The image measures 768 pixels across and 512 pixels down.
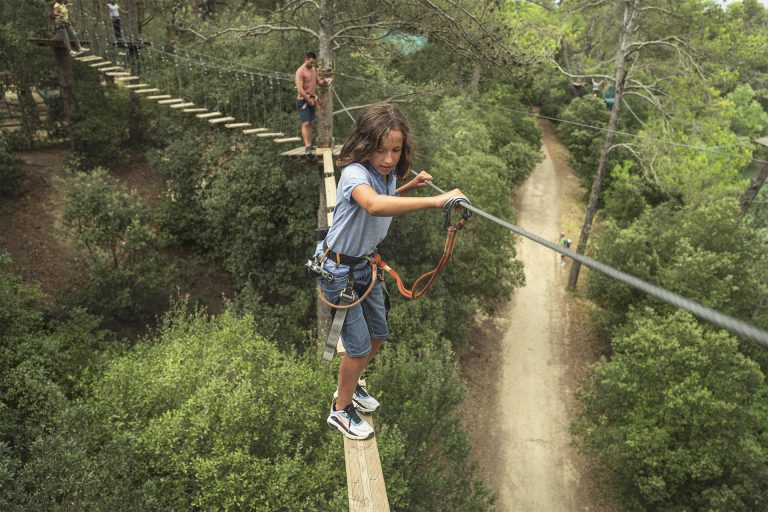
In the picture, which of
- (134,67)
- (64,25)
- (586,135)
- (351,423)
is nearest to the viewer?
(351,423)

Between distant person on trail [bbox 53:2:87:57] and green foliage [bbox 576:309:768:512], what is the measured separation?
15296 mm

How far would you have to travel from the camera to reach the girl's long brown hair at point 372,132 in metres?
2.89

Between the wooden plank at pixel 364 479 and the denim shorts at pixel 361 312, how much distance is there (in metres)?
0.75

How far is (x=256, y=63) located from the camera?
13.5 metres

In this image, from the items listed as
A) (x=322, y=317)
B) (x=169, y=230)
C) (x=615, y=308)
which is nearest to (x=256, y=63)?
(x=169, y=230)

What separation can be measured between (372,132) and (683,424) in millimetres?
12315

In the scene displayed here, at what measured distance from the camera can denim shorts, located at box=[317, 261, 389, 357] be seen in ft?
11.0

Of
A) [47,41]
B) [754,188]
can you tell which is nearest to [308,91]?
[47,41]

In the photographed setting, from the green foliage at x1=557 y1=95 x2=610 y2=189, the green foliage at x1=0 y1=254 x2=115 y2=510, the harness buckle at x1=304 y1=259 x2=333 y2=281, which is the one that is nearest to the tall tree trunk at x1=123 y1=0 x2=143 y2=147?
the green foliage at x1=0 y1=254 x2=115 y2=510

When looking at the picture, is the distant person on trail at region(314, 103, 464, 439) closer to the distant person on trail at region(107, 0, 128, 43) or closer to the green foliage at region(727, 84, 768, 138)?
the distant person on trail at region(107, 0, 128, 43)

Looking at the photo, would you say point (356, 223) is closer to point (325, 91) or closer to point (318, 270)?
point (318, 270)

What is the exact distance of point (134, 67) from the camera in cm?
1515

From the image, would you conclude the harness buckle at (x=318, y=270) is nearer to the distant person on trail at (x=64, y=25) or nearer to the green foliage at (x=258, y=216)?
the green foliage at (x=258, y=216)

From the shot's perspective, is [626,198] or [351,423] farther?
[626,198]
